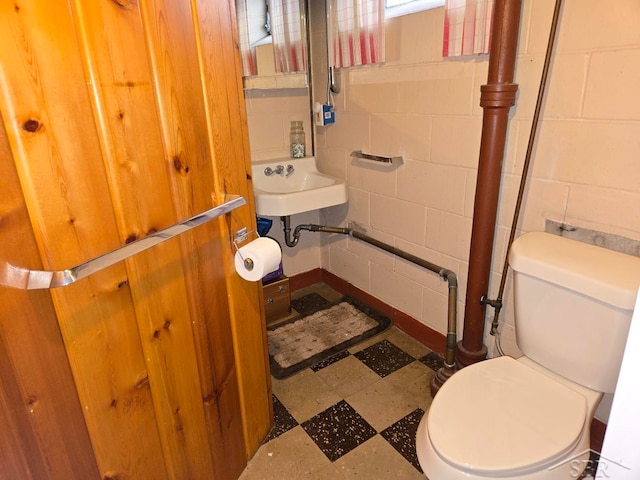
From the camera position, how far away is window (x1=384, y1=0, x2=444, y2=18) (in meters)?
1.76

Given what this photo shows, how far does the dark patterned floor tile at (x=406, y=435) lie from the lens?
1.59 metres

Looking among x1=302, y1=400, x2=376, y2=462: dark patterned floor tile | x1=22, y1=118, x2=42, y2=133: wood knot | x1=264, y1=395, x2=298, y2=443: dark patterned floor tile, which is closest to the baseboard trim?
x1=302, y1=400, x2=376, y2=462: dark patterned floor tile

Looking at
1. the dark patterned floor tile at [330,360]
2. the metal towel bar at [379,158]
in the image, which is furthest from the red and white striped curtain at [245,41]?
the dark patterned floor tile at [330,360]

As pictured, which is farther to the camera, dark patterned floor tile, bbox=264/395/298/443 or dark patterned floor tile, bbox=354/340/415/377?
dark patterned floor tile, bbox=354/340/415/377

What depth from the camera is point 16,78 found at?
2.33 ft

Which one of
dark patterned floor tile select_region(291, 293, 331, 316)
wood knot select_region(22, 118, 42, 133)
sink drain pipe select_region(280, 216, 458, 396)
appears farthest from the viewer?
dark patterned floor tile select_region(291, 293, 331, 316)

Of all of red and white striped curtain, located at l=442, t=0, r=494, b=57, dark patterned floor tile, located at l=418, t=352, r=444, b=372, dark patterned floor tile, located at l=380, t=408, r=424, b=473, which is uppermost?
red and white striped curtain, located at l=442, t=0, r=494, b=57

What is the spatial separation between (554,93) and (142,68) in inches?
50.8

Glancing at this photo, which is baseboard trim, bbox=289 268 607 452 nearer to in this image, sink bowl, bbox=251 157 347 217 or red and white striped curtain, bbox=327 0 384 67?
sink bowl, bbox=251 157 347 217

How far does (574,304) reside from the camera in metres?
1.25

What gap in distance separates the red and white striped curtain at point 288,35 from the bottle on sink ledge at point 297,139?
11.7 inches

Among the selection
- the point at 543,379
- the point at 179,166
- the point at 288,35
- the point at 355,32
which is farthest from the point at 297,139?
the point at 543,379

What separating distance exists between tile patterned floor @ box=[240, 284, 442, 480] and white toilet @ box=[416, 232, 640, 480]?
43 cm

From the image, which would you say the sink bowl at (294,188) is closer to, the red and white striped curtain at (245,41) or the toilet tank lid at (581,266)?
the red and white striped curtain at (245,41)
